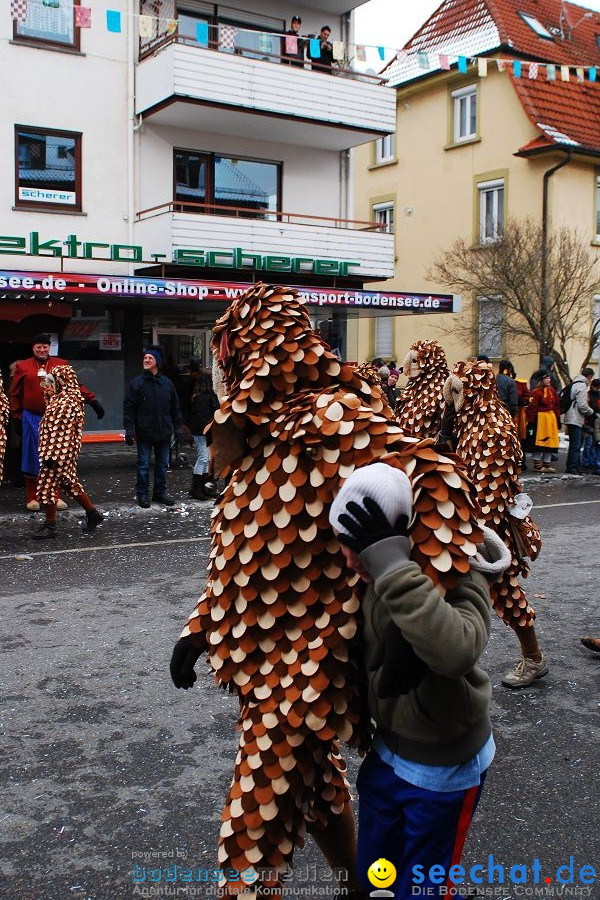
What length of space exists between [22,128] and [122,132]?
6.54 ft

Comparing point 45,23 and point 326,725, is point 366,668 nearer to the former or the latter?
point 326,725

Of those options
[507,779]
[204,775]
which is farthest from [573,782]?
[204,775]

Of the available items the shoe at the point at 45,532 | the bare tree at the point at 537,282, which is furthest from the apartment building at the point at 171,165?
the shoe at the point at 45,532

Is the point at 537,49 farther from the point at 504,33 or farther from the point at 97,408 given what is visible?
the point at 97,408

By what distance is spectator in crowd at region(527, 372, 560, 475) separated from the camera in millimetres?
15867

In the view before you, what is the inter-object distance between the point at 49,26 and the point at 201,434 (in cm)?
1002

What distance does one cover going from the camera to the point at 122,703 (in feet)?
15.4

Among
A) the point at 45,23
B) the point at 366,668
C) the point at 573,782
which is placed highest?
the point at 45,23

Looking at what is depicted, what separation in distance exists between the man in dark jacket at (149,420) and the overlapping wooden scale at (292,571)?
350 inches

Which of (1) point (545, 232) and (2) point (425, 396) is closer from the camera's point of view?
(2) point (425, 396)

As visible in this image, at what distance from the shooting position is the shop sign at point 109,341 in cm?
1886

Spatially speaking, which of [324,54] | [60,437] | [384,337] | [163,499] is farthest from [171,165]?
[384,337]

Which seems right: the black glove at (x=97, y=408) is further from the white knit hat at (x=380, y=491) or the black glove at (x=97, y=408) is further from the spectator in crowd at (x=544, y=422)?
the white knit hat at (x=380, y=491)

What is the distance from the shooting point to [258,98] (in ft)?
60.9
